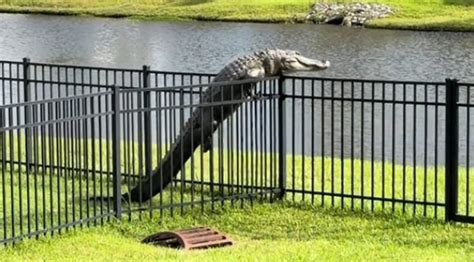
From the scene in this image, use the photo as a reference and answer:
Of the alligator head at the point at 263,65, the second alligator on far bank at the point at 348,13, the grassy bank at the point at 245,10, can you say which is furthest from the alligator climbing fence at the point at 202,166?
the second alligator on far bank at the point at 348,13

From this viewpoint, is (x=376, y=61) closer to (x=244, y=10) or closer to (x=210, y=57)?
(x=210, y=57)

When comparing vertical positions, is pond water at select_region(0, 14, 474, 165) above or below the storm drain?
above

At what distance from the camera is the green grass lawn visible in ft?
30.8

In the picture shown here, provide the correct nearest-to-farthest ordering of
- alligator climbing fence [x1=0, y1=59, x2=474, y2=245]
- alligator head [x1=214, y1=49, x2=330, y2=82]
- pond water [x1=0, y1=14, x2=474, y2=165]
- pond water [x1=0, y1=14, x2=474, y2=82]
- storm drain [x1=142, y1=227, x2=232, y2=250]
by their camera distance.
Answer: storm drain [x1=142, y1=227, x2=232, y2=250]
alligator climbing fence [x1=0, y1=59, x2=474, y2=245]
alligator head [x1=214, y1=49, x2=330, y2=82]
pond water [x1=0, y1=14, x2=474, y2=165]
pond water [x1=0, y1=14, x2=474, y2=82]

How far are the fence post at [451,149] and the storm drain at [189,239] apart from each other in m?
2.54

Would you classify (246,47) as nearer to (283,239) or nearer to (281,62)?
(281,62)

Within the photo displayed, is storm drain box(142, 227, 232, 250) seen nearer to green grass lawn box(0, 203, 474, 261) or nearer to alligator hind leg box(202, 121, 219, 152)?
green grass lawn box(0, 203, 474, 261)

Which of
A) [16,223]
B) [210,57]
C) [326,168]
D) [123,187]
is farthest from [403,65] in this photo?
[16,223]

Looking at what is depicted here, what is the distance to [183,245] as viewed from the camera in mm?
9914

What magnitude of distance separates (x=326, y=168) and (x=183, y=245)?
5.65 m

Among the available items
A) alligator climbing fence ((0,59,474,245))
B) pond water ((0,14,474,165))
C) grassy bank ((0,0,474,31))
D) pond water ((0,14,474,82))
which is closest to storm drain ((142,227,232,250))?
alligator climbing fence ((0,59,474,245))

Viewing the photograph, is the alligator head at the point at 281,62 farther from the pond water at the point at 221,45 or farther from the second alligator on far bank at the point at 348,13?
the second alligator on far bank at the point at 348,13

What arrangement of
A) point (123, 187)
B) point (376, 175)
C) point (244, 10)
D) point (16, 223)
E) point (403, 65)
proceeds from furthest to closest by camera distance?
1. point (244, 10)
2. point (403, 65)
3. point (376, 175)
4. point (123, 187)
5. point (16, 223)

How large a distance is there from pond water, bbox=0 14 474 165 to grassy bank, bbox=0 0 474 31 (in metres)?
3.23
